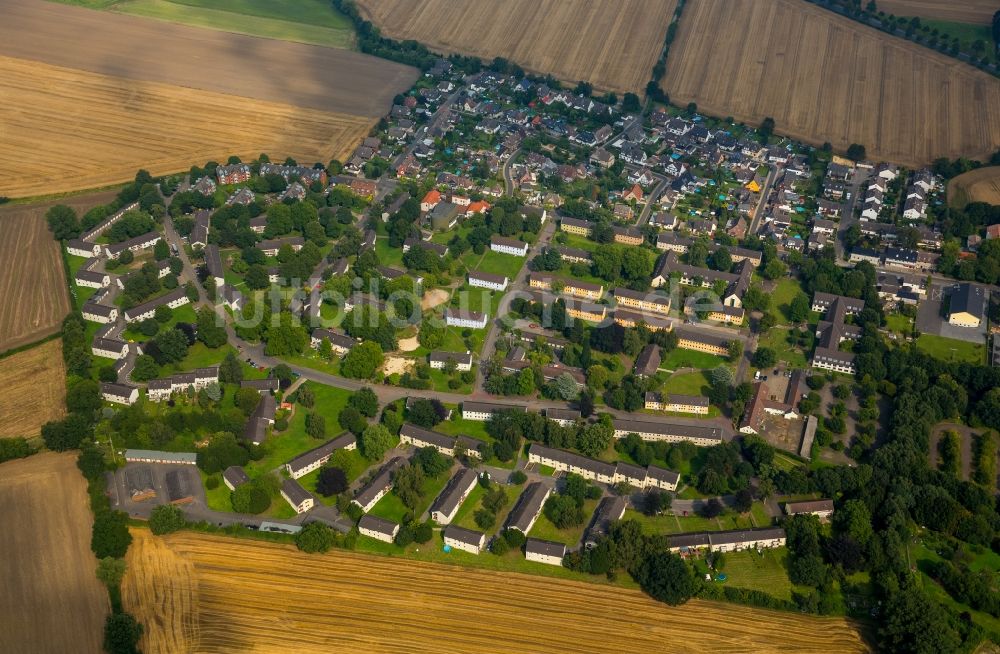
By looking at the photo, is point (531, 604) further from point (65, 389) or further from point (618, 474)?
point (65, 389)

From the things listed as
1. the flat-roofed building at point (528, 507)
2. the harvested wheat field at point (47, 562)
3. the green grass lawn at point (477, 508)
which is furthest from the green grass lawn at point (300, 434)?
the flat-roofed building at point (528, 507)

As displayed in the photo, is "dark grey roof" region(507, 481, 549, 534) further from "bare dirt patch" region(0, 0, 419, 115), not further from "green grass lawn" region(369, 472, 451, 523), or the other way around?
"bare dirt patch" region(0, 0, 419, 115)

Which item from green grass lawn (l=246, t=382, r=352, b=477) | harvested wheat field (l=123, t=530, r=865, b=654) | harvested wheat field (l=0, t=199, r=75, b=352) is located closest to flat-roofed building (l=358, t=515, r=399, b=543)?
harvested wheat field (l=123, t=530, r=865, b=654)

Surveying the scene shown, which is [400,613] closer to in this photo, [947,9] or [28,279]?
[28,279]

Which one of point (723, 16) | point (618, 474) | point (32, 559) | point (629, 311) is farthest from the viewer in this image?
point (723, 16)

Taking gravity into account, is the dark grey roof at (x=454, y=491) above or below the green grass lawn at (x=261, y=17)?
below

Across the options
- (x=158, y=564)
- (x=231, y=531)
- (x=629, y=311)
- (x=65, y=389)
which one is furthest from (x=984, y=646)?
(x=65, y=389)

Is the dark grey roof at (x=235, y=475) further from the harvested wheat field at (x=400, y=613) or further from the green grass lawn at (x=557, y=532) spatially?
the green grass lawn at (x=557, y=532)
